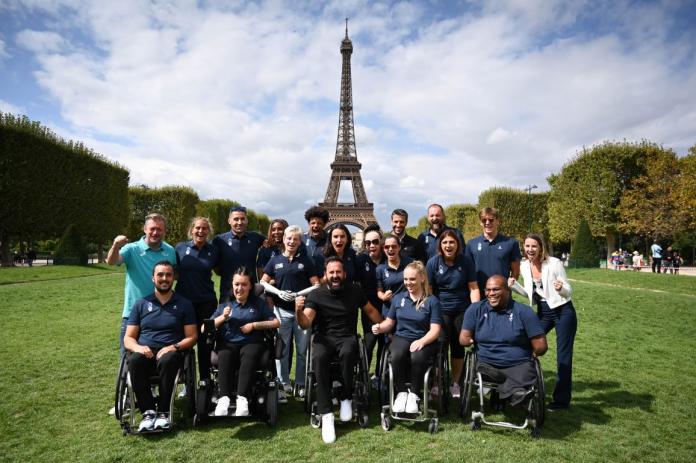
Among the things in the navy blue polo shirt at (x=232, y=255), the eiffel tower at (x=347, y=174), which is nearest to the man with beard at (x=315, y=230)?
the navy blue polo shirt at (x=232, y=255)

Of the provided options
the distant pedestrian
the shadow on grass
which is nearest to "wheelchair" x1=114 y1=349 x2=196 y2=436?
the shadow on grass

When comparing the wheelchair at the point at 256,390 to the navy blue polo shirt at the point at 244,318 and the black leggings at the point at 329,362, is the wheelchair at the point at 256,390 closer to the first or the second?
the navy blue polo shirt at the point at 244,318

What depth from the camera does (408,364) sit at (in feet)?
13.9

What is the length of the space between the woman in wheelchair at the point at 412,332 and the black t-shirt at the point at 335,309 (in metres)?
0.28

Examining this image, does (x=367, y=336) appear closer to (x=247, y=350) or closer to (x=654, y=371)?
(x=247, y=350)

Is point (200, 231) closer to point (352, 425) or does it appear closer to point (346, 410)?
point (346, 410)

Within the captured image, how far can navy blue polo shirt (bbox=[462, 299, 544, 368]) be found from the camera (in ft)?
13.4

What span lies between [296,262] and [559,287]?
9.30 feet

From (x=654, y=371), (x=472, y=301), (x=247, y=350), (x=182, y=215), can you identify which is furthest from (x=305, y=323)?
(x=182, y=215)

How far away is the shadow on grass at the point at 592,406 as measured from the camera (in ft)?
13.6

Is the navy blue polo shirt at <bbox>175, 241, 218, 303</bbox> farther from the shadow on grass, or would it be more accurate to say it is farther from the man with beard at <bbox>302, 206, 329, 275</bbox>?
the shadow on grass

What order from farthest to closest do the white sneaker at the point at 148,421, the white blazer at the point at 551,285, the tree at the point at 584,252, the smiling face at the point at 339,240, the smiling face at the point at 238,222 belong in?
the tree at the point at 584,252 → the smiling face at the point at 238,222 → the smiling face at the point at 339,240 → the white blazer at the point at 551,285 → the white sneaker at the point at 148,421

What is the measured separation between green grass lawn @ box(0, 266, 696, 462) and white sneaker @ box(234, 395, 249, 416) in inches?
8.6

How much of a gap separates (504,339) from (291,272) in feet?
7.65
